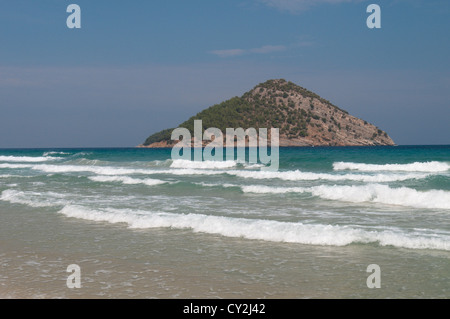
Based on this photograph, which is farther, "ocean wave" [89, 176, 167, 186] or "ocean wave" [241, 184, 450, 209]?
"ocean wave" [89, 176, 167, 186]

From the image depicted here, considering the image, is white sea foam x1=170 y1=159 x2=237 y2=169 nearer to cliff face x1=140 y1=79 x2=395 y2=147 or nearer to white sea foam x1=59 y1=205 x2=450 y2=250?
white sea foam x1=59 y1=205 x2=450 y2=250

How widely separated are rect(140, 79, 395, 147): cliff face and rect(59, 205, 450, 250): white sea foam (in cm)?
8957

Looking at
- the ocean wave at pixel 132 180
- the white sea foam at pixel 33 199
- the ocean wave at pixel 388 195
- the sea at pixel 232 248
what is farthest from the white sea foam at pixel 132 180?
the ocean wave at pixel 388 195

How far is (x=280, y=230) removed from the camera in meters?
9.79

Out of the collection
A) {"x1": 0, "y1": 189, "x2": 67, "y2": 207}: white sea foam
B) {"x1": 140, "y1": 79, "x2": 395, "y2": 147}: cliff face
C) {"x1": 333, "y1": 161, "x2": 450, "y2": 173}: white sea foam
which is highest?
{"x1": 140, "y1": 79, "x2": 395, "y2": 147}: cliff face

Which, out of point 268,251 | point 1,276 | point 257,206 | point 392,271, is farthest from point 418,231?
point 1,276

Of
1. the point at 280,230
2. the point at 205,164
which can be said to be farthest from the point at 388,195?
the point at 205,164

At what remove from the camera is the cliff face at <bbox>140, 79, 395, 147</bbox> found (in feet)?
364

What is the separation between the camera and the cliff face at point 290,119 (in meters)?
111

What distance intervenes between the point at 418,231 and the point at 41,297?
8.45 meters

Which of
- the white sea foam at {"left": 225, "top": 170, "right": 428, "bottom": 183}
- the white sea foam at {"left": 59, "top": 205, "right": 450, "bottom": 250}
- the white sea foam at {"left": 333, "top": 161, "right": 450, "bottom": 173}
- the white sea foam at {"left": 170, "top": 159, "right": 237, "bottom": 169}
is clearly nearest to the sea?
the white sea foam at {"left": 59, "top": 205, "right": 450, "bottom": 250}

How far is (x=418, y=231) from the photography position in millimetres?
9805

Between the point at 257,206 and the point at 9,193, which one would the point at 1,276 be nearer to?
the point at 257,206
